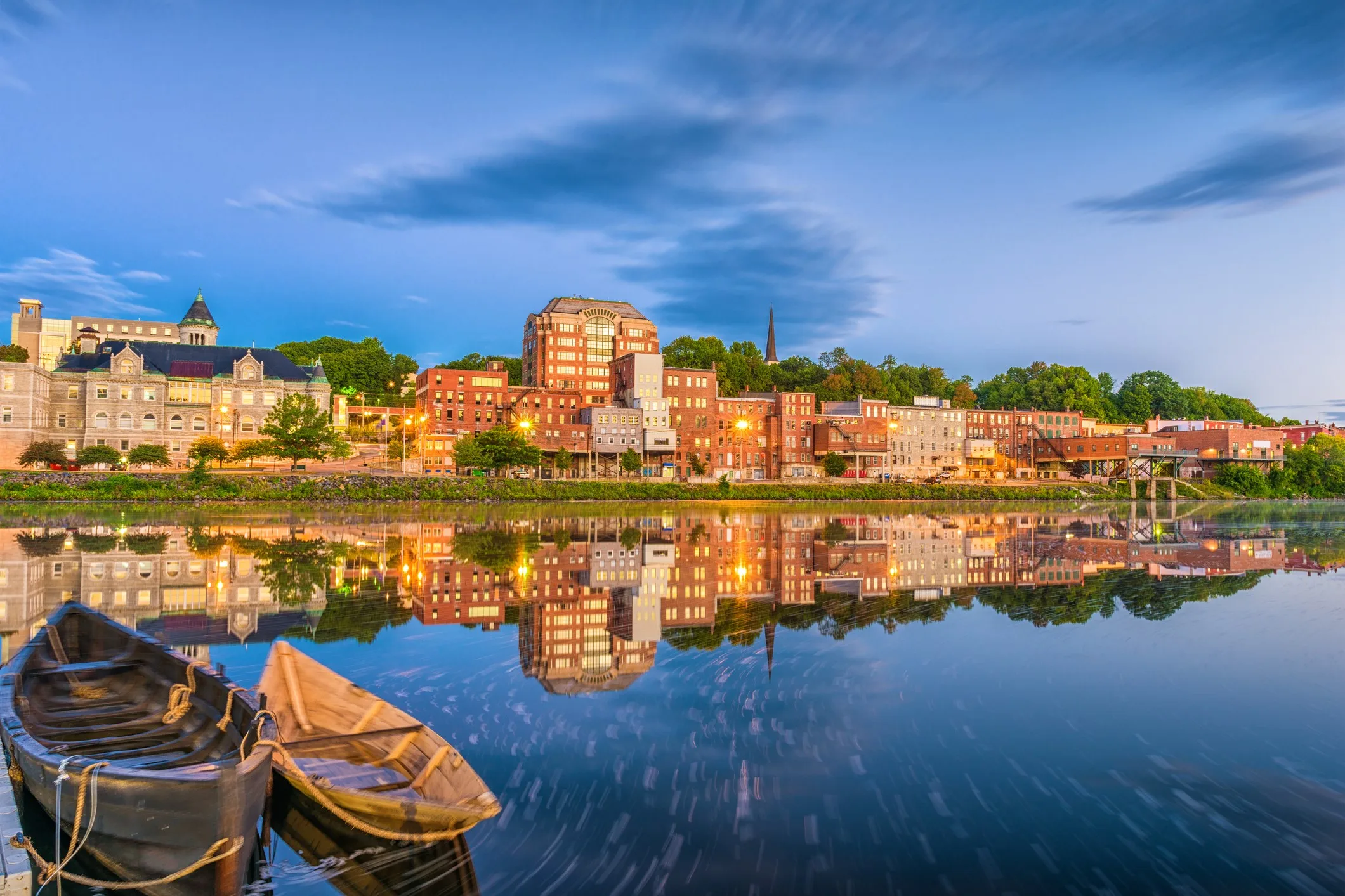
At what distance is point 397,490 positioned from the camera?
73.8 metres

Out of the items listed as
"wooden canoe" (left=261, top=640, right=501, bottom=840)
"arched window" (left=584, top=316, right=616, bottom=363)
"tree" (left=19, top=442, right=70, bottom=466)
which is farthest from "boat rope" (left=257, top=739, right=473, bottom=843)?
"arched window" (left=584, top=316, right=616, bottom=363)

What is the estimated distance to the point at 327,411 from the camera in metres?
94.8

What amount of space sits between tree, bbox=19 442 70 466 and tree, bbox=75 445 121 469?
1.59 meters

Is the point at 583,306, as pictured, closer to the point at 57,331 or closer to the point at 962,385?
the point at 962,385

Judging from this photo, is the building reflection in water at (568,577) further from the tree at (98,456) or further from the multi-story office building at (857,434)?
the multi-story office building at (857,434)

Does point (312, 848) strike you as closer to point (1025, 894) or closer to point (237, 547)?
point (1025, 894)

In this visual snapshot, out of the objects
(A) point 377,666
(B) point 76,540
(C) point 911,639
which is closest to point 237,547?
(B) point 76,540

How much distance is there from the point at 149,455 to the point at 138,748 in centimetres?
8803

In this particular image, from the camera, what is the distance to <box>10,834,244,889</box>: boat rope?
6391 mm

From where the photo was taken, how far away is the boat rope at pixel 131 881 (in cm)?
639

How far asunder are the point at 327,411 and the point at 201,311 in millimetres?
70955

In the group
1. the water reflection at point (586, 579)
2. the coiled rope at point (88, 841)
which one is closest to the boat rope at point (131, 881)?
the coiled rope at point (88, 841)

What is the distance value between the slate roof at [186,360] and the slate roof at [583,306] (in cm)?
3580

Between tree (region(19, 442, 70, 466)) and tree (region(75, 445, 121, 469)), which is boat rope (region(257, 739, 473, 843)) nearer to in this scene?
tree (region(75, 445, 121, 469))
